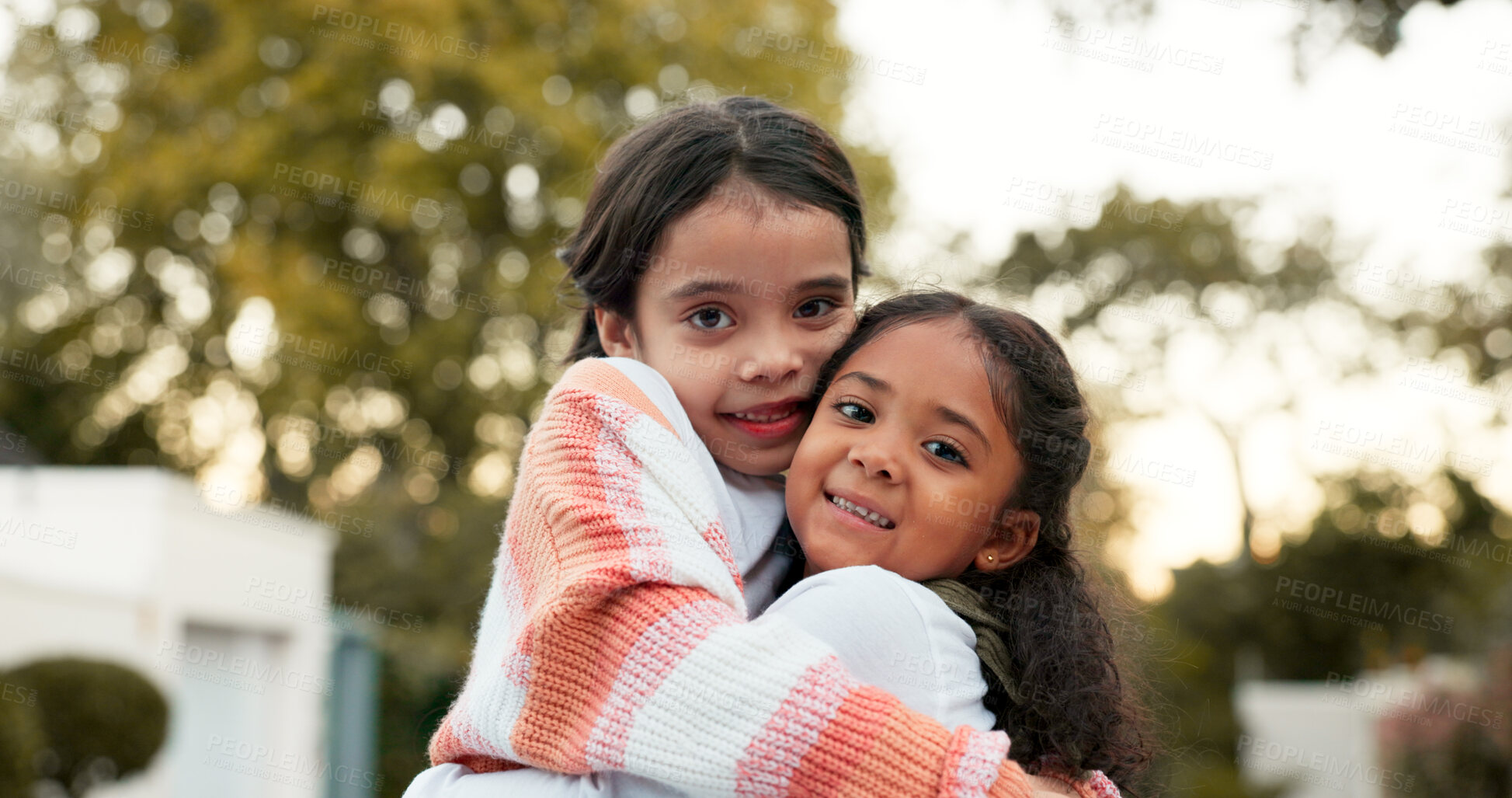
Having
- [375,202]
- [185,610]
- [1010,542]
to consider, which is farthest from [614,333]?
[375,202]

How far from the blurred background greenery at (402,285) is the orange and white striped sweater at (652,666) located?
11.6 meters

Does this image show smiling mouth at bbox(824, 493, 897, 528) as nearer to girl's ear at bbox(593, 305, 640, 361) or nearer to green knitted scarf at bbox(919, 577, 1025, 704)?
green knitted scarf at bbox(919, 577, 1025, 704)

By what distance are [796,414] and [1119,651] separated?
84 cm

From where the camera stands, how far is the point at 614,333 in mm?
2764

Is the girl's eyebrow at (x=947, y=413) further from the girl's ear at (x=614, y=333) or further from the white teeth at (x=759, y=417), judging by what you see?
Result: the girl's ear at (x=614, y=333)

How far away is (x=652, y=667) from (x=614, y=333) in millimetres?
1108

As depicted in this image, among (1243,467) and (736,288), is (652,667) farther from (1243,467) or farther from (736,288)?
(1243,467)

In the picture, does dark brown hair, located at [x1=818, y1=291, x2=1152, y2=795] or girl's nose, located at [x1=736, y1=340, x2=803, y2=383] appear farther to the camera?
girl's nose, located at [x1=736, y1=340, x2=803, y2=383]

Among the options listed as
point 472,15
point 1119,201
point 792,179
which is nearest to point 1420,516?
point 1119,201

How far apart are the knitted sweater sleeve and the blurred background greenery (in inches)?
459

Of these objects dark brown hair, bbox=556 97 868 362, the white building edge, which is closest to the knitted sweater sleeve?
dark brown hair, bbox=556 97 868 362

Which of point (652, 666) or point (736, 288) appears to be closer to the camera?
point (652, 666)

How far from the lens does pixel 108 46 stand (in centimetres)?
1645

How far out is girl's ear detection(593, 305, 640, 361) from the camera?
272cm
